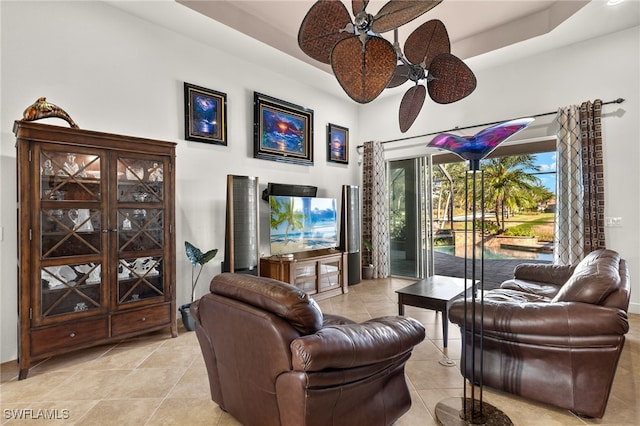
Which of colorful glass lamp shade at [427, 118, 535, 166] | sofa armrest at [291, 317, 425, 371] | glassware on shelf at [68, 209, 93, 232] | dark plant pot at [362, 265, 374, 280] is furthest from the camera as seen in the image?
dark plant pot at [362, 265, 374, 280]

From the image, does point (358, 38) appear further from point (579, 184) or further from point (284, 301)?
point (579, 184)

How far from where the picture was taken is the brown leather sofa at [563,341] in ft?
5.52

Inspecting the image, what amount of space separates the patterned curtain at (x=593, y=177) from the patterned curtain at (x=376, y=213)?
2700 mm

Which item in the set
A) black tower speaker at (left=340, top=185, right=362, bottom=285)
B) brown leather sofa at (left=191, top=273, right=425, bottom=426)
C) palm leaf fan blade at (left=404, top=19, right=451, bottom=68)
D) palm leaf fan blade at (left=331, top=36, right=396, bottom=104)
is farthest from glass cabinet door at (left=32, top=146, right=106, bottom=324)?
black tower speaker at (left=340, top=185, right=362, bottom=285)

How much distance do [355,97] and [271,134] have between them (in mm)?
3010

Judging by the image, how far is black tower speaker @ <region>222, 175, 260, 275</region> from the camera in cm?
364

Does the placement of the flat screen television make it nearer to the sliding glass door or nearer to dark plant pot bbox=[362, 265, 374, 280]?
dark plant pot bbox=[362, 265, 374, 280]

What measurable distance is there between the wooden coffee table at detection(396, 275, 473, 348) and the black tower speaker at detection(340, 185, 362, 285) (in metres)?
1.83

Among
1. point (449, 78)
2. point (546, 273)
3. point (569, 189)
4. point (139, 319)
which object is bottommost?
point (139, 319)

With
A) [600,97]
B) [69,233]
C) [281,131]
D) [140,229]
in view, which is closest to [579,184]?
[600,97]

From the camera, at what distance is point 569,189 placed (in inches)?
149

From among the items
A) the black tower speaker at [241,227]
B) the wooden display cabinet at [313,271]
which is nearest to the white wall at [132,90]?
the black tower speaker at [241,227]

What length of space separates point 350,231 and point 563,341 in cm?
336

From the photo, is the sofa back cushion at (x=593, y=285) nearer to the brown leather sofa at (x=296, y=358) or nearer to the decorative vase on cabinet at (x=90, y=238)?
the brown leather sofa at (x=296, y=358)
